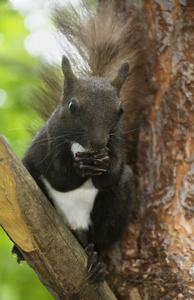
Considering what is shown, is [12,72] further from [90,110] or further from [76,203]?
[90,110]

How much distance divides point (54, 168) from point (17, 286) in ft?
5.25

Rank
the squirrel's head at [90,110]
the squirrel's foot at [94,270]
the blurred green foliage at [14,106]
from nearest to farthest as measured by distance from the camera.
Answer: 1. the squirrel's head at [90,110]
2. the squirrel's foot at [94,270]
3. the blurred green foliage at [14,106]

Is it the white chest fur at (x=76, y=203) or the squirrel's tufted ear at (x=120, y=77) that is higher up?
the squirrel's tufted ear at (x=120, y=77)

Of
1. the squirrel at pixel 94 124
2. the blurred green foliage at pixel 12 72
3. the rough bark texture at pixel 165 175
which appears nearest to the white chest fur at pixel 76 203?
the squirrel at pixel 94 124

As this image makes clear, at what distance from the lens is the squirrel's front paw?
2.02m

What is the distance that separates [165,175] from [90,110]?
0.66 m

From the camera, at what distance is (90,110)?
6.59 feet

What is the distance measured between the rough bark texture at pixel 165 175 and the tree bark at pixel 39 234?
0.37m

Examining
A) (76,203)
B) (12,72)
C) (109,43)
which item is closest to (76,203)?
(76,203)

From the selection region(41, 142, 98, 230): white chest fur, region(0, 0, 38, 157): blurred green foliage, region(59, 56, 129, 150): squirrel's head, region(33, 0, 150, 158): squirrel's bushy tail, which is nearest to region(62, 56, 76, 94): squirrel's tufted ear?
region(59, 56, 129, 150): squirrel's head

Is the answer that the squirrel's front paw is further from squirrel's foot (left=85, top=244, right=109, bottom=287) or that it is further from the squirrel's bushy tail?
the squirrel's bushy tail

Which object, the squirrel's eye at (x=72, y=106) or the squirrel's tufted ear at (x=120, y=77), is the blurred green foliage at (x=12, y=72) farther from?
the squirrel's eye at (x=72, y=106)

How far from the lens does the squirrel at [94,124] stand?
6.76 ft

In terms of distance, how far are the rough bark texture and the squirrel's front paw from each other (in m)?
0.49
